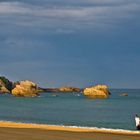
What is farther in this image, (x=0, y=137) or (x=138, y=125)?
(x=138, y=125)

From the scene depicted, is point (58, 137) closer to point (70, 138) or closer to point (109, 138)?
point (70, 138)

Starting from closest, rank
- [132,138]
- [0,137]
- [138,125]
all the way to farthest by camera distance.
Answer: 1. [0,137]
2. [132,138]
3. [138,125]

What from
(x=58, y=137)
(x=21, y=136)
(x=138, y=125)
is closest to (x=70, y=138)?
(x=58, y=137)

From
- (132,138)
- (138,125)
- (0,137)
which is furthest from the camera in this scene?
(138,125)

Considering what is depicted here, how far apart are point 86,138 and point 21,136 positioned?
15.5 feet

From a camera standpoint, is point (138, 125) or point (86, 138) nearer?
point (86, 138)

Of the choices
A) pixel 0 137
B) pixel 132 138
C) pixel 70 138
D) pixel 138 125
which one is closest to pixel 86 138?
pixel 70 138

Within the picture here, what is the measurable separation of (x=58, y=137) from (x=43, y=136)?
110 centimetres

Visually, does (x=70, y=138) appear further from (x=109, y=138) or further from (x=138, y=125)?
(x=138, y=125)

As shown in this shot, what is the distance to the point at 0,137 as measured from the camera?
3231 cm

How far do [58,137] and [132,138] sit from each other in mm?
5889

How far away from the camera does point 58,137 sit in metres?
33.9

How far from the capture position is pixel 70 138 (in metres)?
33.5

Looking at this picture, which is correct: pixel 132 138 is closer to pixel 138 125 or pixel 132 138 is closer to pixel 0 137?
pixel 0 137
